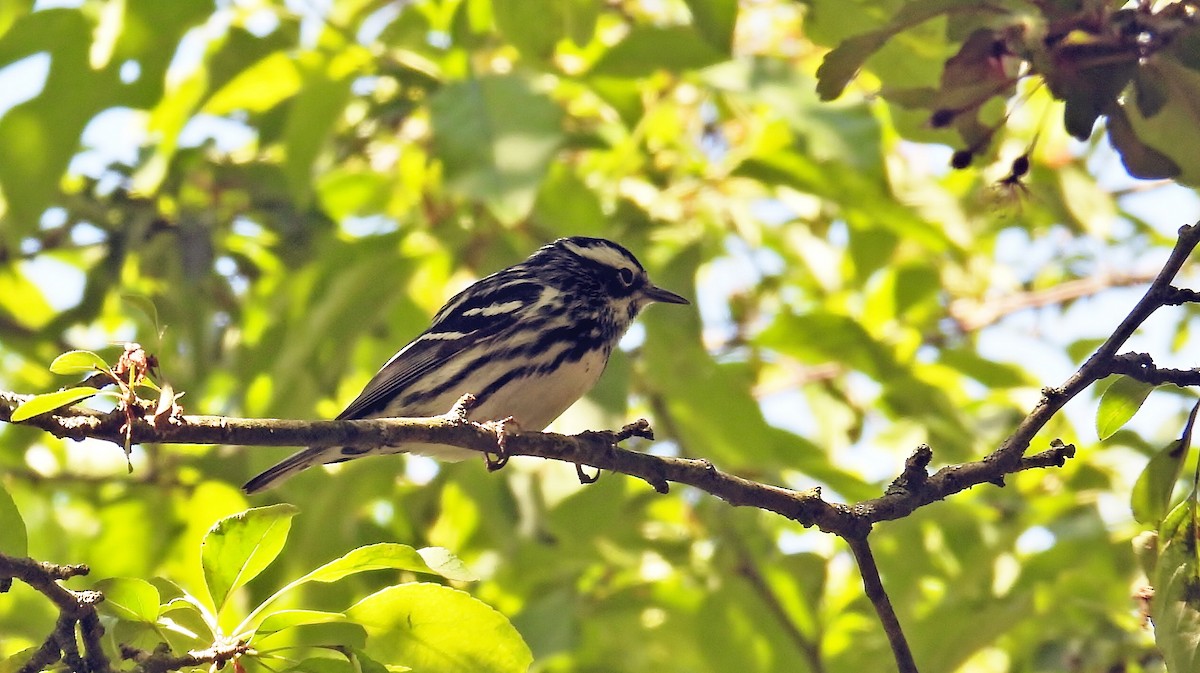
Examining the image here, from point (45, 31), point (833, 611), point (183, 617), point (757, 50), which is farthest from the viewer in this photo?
point (757, 50)

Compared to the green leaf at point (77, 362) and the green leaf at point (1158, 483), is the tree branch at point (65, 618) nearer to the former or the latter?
the green leaf at point (77, 362)

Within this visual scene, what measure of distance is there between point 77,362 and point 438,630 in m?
0.69

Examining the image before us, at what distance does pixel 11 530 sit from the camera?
189 centimetres

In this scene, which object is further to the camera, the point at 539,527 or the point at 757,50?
the point at 757,50

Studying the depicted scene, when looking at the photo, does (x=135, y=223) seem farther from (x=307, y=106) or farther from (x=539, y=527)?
(x=539, y=527)

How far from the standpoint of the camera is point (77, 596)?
71.0 inches

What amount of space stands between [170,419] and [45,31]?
2282 millimetres

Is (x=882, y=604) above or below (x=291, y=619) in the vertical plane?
below

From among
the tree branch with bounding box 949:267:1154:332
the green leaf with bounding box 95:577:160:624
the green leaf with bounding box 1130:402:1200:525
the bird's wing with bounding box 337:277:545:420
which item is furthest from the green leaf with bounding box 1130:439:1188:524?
the tree branch with bounding box 949:267:1154:332

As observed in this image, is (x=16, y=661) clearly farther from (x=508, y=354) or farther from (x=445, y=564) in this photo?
(x=508, y=354)

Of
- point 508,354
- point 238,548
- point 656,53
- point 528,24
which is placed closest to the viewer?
point 238,548

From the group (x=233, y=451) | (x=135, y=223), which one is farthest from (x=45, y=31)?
(x=233, y=451)

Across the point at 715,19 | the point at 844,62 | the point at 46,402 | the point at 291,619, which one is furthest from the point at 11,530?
the point at 715,19

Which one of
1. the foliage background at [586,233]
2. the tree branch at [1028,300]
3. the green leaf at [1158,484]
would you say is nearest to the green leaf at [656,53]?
the foliage background at [586,233]
